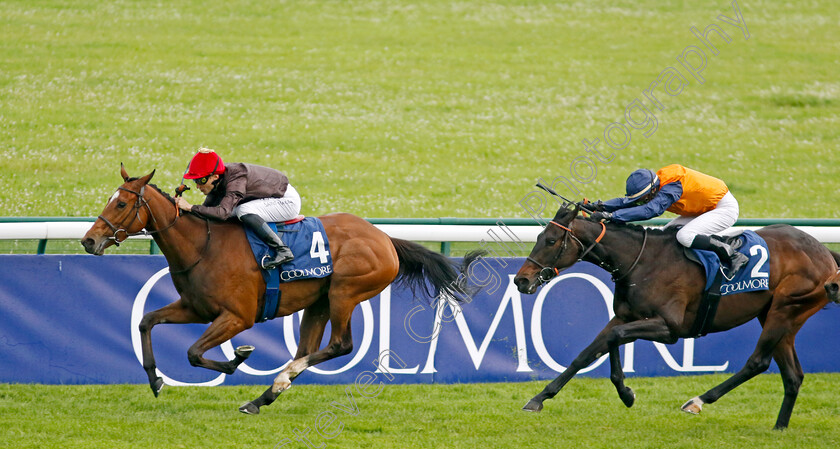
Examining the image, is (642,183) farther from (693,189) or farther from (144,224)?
(144,224)

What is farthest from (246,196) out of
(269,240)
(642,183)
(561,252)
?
(642,183)

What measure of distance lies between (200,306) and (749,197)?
10.7 m

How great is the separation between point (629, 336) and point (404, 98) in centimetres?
1284

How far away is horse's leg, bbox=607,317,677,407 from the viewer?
18.9 feet

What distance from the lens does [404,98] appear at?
59.4 ft

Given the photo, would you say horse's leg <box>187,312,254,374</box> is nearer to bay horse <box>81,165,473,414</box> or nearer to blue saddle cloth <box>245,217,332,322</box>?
bay horse <box>81,165,473,414</box>

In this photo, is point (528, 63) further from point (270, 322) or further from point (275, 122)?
point (270, 322)

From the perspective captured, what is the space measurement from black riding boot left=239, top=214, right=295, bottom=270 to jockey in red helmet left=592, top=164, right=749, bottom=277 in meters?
2.10

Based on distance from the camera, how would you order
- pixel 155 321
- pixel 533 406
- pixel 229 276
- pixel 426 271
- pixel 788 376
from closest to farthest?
pixel 533 406 < pixel 155 321 < pixel 229 276 < pixel 788 376 < pixel 426 271

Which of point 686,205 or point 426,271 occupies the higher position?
point 686,205

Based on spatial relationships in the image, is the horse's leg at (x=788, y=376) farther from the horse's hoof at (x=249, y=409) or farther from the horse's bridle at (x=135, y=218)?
the horse's bridle at (x=135, y=218)

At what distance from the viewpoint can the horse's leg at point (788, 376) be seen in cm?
606

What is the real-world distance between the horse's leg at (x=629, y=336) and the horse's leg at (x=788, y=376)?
0.97 metres

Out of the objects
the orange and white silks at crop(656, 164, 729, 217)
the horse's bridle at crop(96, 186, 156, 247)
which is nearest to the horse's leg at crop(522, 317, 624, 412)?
the orange and white silks at crop(656, 164, 729, 217)
